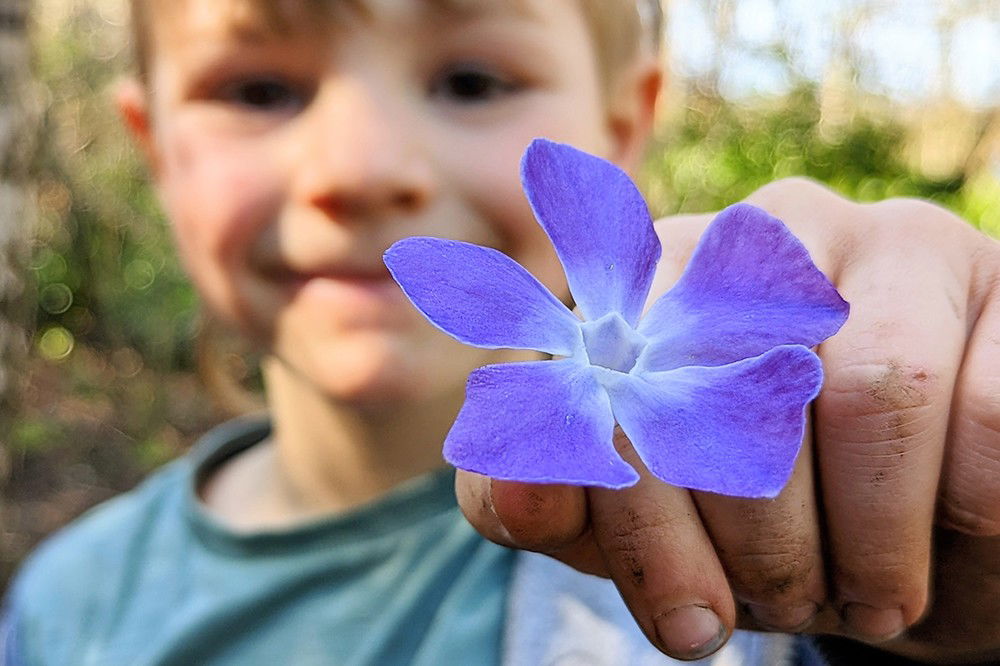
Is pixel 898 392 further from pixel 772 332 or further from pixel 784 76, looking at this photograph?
pixel 784 76

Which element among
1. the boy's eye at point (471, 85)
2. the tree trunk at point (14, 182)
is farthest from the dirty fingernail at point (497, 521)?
the tree trunk at point (14, 182)

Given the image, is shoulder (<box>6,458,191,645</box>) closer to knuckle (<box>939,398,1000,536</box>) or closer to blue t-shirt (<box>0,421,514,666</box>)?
blue t-shirt (<box>0,421,514,666</box>)

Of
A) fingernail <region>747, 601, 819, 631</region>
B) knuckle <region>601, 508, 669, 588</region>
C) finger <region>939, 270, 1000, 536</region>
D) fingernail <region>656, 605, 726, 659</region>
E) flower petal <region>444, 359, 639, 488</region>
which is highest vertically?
flower petal <region>444, 359, 639, 488</region>

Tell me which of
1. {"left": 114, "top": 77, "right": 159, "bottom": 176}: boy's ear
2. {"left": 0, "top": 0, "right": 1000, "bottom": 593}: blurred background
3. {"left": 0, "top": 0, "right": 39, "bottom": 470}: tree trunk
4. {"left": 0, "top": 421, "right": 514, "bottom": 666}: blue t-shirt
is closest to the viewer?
{"left": 0, "top": 421, "right": 514, "bottom": 666}: blue t-shirt

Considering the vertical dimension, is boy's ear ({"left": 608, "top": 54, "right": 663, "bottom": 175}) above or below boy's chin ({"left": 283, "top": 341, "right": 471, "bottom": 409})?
above

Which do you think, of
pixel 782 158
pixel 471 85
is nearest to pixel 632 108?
pixel 471 85

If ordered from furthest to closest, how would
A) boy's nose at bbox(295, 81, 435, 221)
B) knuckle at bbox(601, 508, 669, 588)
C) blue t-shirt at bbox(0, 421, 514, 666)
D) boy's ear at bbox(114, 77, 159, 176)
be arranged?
boy's ear at bbox(114, 77, 159, 176)
blue t-shirt at bbox(0, 421, 514, 666)
boy's nose at bbox(295, 81, 435, 221)
knuckle at bbox(601, 508, 669, 588)

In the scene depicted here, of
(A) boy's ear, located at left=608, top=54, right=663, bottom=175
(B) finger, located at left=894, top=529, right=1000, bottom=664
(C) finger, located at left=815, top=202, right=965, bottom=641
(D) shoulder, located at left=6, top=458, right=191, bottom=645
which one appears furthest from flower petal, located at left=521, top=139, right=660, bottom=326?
(D) shoulder, located at left=6, top=458, right=191, bottom=645
